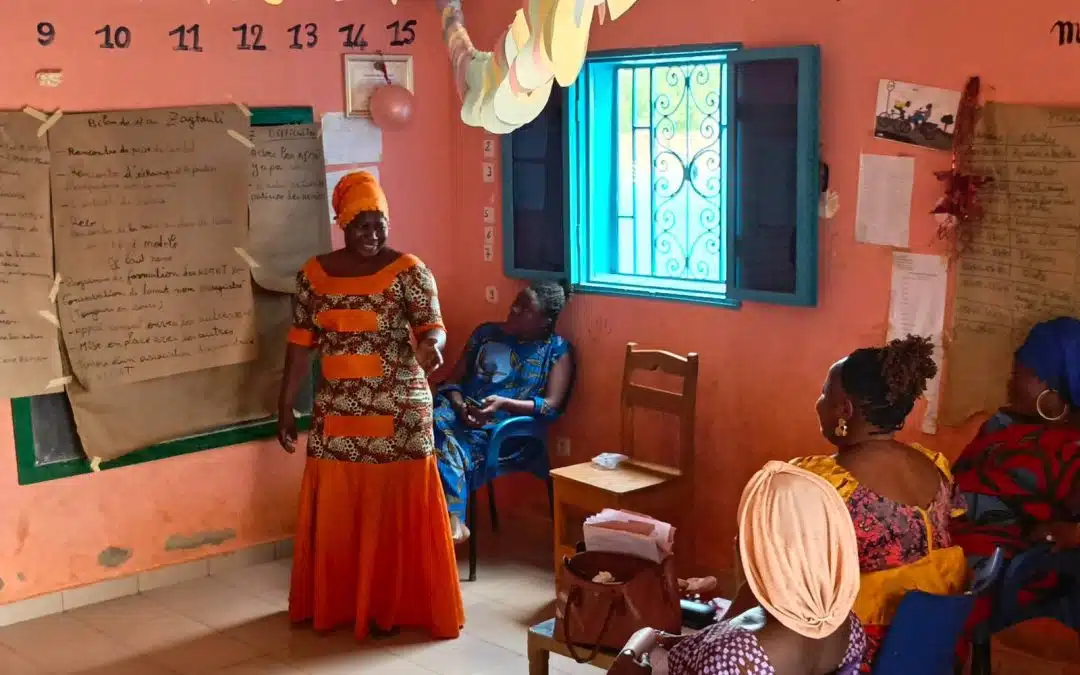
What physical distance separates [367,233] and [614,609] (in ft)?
5.55

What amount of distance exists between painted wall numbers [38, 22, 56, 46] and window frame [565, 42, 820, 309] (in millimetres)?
1919

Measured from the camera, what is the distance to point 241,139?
16.5 ft

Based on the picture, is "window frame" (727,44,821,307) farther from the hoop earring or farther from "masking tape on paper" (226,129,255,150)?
"masking tape on paper" (226,129,255,150)

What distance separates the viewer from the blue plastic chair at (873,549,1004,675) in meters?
2.65

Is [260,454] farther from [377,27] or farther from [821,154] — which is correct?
[821,154]

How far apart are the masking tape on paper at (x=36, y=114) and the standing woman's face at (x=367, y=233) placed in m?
1.17

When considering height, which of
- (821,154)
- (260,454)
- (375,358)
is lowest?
(260,454)

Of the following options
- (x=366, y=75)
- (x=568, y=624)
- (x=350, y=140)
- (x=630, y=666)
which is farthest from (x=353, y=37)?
(x=630, y=666)

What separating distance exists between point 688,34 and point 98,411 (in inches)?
102

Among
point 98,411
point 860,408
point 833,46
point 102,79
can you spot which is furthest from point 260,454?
point 860,408

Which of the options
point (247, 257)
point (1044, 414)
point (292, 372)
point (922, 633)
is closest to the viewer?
point (922, 633)

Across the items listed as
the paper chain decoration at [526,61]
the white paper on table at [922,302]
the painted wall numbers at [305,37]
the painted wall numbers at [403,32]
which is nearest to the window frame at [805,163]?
the white paper on table at [922,302]

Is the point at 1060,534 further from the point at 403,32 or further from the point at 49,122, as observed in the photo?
the point at 49,122

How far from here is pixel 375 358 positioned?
439 cm
